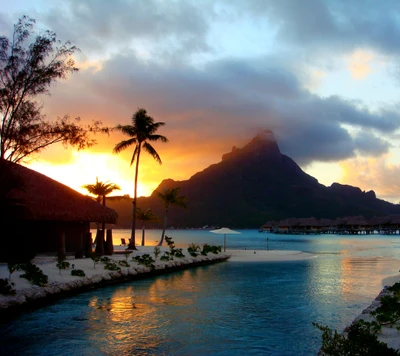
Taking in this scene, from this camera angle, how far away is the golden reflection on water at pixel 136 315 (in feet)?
34.9

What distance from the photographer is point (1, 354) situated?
981 centimetres

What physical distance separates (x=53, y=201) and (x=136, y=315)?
13228 millimetres

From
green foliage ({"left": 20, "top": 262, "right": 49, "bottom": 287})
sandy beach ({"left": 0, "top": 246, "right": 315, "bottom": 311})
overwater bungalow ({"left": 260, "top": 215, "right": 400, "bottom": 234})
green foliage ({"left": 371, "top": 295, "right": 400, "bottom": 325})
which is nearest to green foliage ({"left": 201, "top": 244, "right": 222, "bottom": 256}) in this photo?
sandy beach ({"left": 0, "top": 246, "right": 315, "bottom": 311})

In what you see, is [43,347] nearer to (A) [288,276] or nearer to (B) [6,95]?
(B) [6,95]

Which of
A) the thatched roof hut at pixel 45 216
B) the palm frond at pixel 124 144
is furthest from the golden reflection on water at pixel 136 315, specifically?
the palm frond at pixel 124 144

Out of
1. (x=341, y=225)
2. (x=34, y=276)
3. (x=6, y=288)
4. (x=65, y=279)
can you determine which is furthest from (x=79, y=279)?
(x=341, y=225)

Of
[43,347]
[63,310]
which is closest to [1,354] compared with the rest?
[43,347]

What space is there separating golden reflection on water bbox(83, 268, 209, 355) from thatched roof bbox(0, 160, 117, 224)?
6.44 metres

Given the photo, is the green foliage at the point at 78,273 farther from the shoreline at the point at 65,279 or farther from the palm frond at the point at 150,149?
the palm frond at the point at 150,149

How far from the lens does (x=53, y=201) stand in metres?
25.0

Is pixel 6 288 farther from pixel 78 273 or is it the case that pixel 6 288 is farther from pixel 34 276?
pixel 78 273

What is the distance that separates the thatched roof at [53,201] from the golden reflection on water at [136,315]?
6.44 meters

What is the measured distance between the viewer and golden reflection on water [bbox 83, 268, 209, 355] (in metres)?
10.6

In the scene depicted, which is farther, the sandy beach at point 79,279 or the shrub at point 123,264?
the shrub at point 123,264
